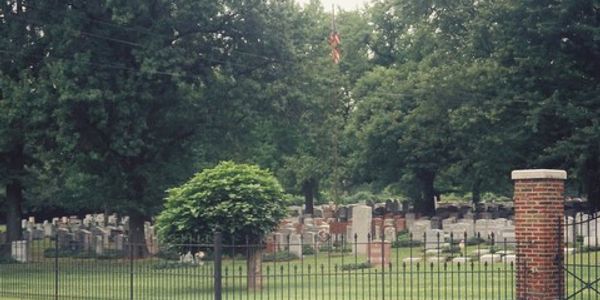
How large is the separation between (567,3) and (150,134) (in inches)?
573

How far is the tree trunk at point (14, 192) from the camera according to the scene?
115ft

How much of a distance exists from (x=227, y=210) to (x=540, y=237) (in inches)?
332

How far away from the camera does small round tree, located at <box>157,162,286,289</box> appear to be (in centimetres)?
2123

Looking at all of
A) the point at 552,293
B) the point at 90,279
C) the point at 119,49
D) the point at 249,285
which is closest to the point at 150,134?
the point at 119,49

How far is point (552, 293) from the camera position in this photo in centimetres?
1456

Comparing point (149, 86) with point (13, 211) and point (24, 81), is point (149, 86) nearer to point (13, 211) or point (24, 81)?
point (24, 81)

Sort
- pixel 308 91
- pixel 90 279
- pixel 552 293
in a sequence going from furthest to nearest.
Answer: pixel 308 91, pixel 90 279, pixel 552 293

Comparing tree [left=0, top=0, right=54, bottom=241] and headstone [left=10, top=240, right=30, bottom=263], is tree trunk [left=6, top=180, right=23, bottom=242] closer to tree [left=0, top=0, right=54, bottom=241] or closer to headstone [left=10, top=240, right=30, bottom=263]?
tree [left=0, top=0, right=54, bottom=241]

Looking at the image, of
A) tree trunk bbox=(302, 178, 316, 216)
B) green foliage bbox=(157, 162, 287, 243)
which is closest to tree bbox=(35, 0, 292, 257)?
green foliage bbox=(157, 162, 287, 243)

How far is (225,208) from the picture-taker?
835 inches

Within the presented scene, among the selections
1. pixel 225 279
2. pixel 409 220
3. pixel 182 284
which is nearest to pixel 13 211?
pixel 182 284

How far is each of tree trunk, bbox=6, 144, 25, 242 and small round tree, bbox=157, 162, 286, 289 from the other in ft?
49.6

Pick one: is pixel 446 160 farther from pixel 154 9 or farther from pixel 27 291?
pixel 27 291

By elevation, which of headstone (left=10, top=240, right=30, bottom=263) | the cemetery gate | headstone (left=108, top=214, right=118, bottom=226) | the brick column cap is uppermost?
the brick column cap
